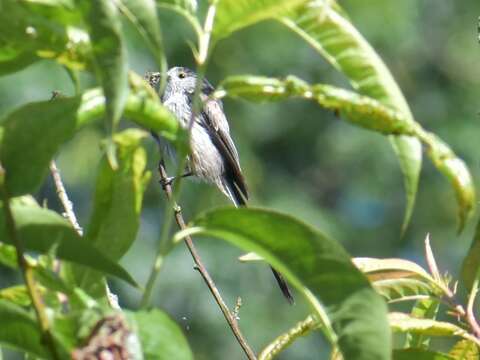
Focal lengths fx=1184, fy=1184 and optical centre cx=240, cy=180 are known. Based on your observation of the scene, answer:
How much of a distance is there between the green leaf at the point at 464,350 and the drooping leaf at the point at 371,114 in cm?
41

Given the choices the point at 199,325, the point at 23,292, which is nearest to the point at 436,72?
the point at 199,325

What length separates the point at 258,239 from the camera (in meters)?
1.22

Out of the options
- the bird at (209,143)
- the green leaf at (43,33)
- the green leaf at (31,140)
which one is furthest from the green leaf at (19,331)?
the bird at (209,143)

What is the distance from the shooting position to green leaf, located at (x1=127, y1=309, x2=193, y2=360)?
1.12 meters

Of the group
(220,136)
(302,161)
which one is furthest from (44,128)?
(302,161)

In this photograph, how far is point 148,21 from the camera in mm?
1109

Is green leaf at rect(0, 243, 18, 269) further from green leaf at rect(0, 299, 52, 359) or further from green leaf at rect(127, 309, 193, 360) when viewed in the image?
green leaf at rect(127, 309, 193, 360)

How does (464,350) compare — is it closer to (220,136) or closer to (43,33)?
(43,33)

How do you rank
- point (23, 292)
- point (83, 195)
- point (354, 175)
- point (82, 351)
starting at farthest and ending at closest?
point (354, 175) < point (83, 195) < point (23, 292) < point (82, 351)

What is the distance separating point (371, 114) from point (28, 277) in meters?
0.37

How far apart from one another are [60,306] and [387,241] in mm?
17359

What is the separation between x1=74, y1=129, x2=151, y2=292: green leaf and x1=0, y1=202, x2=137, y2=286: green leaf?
13 cm

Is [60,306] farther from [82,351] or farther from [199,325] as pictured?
[199,325]

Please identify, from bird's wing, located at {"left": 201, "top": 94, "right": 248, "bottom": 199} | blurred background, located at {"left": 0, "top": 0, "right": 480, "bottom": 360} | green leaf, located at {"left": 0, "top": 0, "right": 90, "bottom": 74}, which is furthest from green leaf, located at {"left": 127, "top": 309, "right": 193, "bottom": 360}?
blurred background, located at {"left": 0, "top": 0, "right": 480, "bottom": 360}
